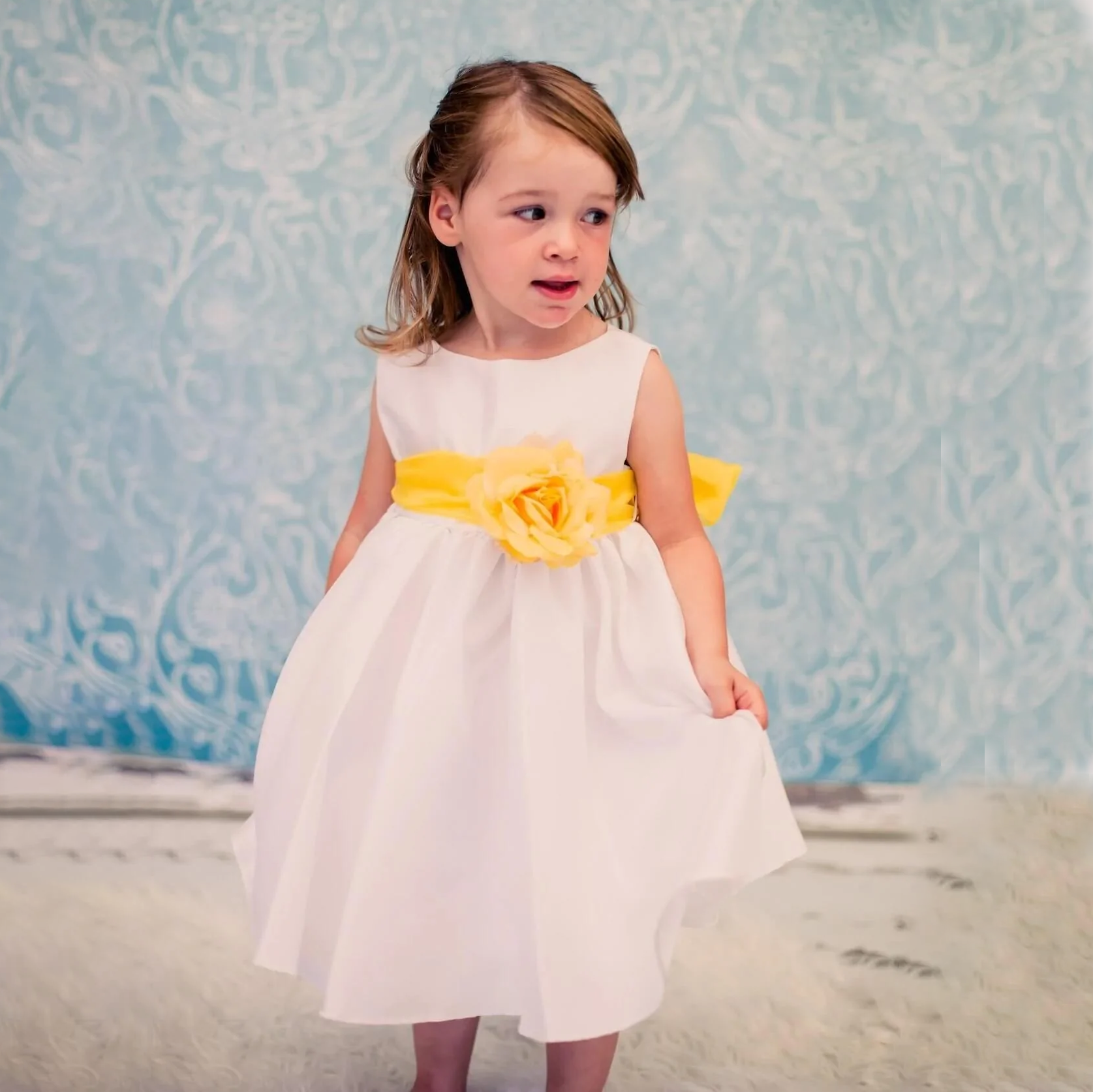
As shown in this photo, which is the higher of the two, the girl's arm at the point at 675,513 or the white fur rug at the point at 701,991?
the girl's arm at the point at 675,513

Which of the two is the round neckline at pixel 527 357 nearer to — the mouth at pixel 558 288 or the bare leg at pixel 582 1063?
the mouth at pixel 558 288

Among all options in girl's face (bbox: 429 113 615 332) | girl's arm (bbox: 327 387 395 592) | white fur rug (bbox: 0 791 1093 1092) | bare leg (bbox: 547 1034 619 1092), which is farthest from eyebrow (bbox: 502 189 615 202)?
white fur rug (bbox: 0 791 1093 1092)

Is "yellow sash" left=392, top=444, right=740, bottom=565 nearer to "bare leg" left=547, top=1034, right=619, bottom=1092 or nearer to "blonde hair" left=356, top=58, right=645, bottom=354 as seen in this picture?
"blonde hair" left=356, top=58, right=645, bottom=354

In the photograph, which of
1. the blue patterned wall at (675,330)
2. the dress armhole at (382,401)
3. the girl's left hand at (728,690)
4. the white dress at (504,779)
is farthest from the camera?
the blue patterned wall at (675,330)

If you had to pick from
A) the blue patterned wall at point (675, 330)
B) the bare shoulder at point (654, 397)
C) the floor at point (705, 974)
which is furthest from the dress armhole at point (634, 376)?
the blue patterned wall at point (675, 330)

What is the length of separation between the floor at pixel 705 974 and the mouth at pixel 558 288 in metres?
0.83

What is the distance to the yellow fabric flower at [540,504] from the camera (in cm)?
111

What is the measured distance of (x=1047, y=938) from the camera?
1768mm

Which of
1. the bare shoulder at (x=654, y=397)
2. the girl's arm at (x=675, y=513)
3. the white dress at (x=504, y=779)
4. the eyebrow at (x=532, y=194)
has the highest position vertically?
the eyebrow at (x=532, y=194)

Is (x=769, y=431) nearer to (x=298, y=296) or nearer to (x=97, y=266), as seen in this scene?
(x=298, y=296)

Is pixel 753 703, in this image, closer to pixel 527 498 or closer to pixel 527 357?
pixel 527 498

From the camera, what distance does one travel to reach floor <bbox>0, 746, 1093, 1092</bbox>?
143 centimetres

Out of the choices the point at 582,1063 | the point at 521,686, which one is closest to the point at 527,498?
the point at 521,686

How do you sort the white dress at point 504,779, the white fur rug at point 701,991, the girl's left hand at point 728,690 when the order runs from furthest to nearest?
the white fur rug at point 701,991 < the girl's left hand at point 728,690 < the white dress at point 504,779
